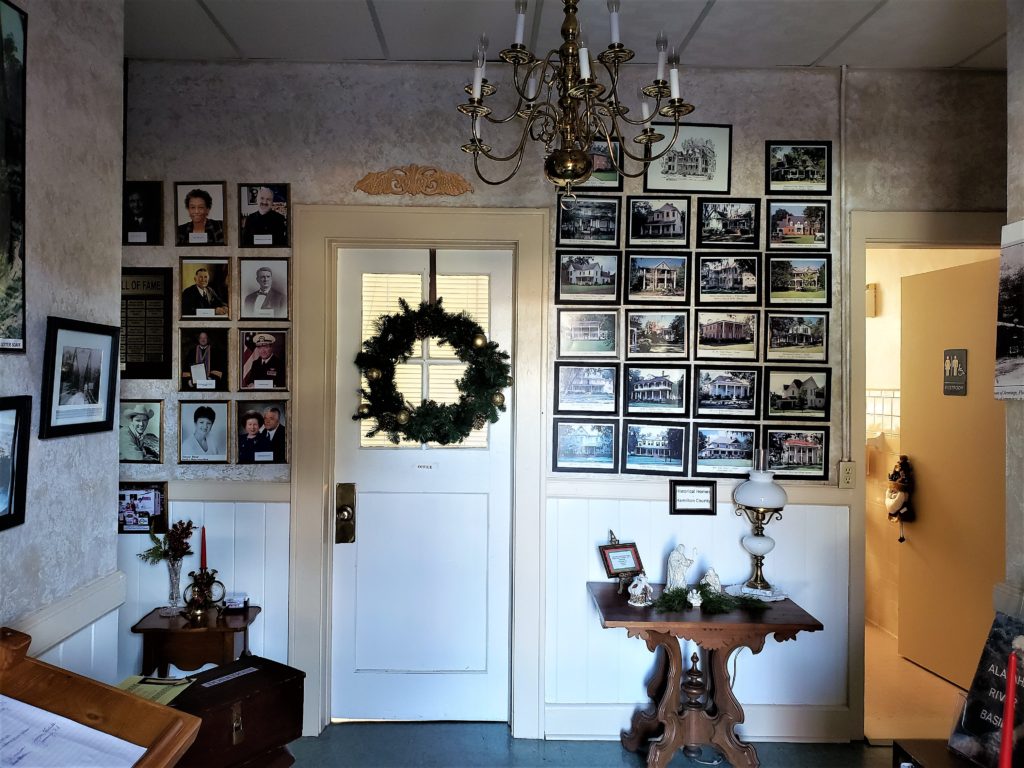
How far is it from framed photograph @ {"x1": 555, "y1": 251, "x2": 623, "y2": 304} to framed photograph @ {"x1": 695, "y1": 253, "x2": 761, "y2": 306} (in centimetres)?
37

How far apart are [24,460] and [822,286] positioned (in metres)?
2.88

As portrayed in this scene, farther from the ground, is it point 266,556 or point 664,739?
point 266,556

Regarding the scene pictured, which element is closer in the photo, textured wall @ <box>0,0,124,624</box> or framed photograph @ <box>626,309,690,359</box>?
textured wall @ <box>0,0,124,624</box>

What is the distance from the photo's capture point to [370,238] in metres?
2.82

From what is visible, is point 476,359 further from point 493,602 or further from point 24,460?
point 24,460

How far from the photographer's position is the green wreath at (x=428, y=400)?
2.87 metres

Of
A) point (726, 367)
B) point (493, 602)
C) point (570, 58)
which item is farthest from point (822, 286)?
point (493, 602)

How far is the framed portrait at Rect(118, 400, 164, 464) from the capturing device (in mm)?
2801

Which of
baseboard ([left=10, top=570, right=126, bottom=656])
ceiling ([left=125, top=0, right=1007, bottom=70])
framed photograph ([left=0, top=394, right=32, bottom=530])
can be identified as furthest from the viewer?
ceiling ([left=125, top=0, right=1007, bottom=70])

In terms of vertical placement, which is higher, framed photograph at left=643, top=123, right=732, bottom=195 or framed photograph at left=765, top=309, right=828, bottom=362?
framed photograph at left=643, top=123, right=732, bottom=195

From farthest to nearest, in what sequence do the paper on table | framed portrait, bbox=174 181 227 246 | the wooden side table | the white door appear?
the white door, framed portrait, bbox=174 181 227 246, the wooden side table, the paper on table

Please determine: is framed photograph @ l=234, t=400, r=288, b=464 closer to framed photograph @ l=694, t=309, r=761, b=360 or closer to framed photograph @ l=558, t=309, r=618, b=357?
framed photograph @ l=558, t=309, r=618, b=357

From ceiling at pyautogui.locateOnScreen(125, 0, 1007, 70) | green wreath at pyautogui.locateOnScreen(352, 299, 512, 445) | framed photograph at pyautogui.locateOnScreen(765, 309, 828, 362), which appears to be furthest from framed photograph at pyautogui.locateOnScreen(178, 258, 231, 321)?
framed photograph at pyautogui.locateOnScreen(765, 309, 828, 362)

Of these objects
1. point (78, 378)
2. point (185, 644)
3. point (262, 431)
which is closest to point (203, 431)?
point (262, 431)
